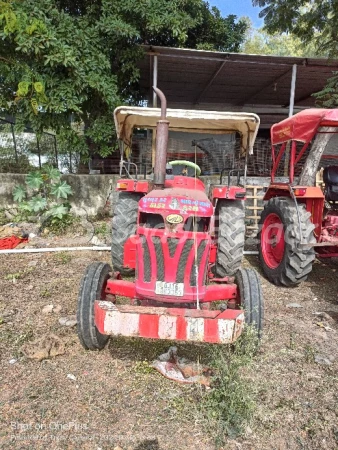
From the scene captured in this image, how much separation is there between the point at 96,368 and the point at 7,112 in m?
6.22

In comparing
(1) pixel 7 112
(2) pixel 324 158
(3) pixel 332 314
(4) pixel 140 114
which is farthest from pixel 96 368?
(2) pixel 324 158

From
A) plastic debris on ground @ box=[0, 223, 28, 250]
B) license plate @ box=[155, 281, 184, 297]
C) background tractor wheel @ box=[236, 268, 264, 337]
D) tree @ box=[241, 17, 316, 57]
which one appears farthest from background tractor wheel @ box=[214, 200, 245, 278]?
tree @ box=[241, 17, 316, 57]

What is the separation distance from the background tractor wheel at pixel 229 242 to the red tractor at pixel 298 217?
0.68m

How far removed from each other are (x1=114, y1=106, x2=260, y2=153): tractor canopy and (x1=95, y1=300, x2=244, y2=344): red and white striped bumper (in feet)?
8.03

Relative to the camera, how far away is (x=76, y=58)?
631cm

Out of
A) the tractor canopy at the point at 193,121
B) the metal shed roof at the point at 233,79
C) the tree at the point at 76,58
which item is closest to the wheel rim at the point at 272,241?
the tractor canopy at the point at 193,121

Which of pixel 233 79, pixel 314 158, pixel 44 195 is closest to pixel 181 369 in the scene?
pixel 314 158

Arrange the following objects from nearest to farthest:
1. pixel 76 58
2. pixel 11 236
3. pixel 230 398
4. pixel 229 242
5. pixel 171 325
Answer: pixel 230 398 < pixel 171 325 < pixel 229 242 < pixel 11 236 < pixel 76 58

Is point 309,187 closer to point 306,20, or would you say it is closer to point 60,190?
point 60,190

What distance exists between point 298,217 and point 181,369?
A: 228 centimetres

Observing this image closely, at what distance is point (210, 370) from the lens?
2.55 metres

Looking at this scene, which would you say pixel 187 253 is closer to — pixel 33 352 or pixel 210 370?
pixel 210 370

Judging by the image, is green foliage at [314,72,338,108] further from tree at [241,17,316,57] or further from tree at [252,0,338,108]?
tree at [241,17,316,57]

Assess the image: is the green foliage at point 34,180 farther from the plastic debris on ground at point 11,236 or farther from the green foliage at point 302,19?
the green foliage at point 302,19
